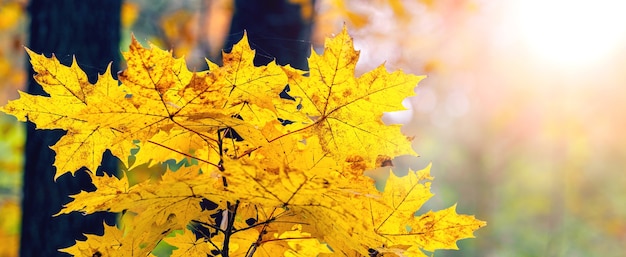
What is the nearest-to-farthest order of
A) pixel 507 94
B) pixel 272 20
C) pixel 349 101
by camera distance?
1. pixel 349 101
2. pixel 272 20
3. pixel 507 94

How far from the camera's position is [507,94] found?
11.3 meters

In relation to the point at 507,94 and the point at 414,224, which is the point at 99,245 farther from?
the point at 507,94

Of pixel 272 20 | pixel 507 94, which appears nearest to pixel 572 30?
pixel 507 94

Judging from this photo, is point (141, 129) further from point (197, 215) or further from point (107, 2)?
point (107, 2)

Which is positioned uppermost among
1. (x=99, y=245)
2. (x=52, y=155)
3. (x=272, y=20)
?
(x=272, y=20)

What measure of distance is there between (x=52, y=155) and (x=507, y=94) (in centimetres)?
1085

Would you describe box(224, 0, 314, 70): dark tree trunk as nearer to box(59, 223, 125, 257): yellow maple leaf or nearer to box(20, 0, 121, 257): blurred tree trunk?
box(20, 0, 121, 257): blurred tree trunk

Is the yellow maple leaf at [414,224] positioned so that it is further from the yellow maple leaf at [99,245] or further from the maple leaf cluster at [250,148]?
the yellow maple leaf at [99,245]

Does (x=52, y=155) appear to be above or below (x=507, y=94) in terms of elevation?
below

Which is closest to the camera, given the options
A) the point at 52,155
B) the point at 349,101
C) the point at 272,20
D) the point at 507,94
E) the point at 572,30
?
the point at 349,101

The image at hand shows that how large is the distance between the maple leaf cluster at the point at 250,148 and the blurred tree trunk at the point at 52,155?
0.96 meters

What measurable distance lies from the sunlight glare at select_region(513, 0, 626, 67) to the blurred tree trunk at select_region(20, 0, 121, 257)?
7918mm

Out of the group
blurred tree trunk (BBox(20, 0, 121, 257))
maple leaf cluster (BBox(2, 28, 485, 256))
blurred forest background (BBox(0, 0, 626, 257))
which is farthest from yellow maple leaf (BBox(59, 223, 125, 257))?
blurred forest background (BBox(0, 0, 626, 257))

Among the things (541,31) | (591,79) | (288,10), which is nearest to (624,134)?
(591,79)
